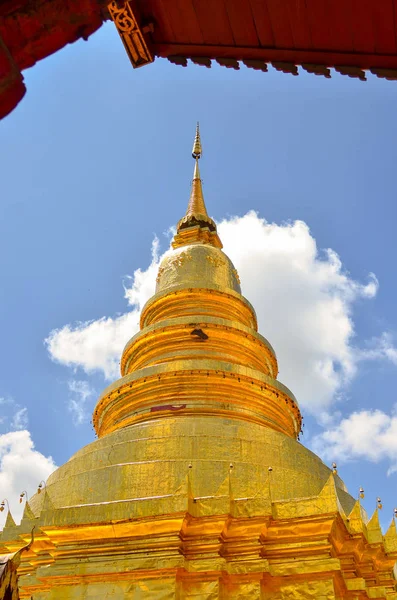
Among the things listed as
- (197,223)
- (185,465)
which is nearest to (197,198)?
(197,223)

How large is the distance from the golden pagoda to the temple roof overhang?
5.46 m

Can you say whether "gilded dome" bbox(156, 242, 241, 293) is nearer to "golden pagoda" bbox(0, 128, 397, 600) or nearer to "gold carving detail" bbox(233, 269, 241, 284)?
"gold carving detail" bbox(233, 269, 241, 284)

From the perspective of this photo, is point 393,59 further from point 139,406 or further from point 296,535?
point 139,406

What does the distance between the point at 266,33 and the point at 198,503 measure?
5.76 metres

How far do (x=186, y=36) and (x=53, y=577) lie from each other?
634 cm

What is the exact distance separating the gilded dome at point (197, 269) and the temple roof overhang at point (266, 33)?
10.1 m

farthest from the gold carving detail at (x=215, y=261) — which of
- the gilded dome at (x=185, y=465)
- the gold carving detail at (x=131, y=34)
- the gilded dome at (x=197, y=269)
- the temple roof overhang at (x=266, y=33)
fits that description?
the gold carving detail at (x=131, y=34)

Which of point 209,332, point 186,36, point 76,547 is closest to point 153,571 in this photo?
point 76,547

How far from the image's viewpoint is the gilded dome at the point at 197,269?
1337 cm

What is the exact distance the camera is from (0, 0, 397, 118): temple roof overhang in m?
2.67

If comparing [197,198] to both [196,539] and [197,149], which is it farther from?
[196,539]

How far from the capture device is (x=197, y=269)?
44.3 ft

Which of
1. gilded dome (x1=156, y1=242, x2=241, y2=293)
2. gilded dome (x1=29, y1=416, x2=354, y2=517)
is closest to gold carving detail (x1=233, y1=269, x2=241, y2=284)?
gilded dome (x1=156, y1=242, x2=241, y2=293)

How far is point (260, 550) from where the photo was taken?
7.25m
